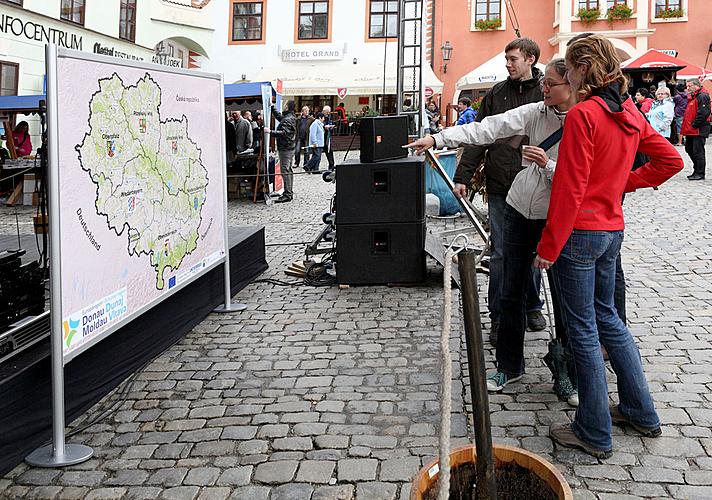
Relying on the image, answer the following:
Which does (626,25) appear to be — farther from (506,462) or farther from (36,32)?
(506,462)

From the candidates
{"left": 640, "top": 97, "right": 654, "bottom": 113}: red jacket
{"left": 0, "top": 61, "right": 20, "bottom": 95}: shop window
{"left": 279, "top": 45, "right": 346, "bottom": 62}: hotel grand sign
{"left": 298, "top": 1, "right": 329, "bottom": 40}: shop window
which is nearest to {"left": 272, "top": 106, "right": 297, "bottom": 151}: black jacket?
{"left": 0, "top": 61, "right": 20, "bottom": 95}: shop window

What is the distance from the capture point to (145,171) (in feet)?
13.8

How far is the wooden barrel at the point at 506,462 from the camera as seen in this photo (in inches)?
88.1

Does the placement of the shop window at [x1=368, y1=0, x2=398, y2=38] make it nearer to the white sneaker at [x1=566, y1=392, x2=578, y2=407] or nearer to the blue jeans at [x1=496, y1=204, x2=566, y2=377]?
the blue jeans at [x1=496, y1=204, x2=566, y2=377]

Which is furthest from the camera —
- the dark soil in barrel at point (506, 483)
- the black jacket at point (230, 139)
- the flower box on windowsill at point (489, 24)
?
the flower box on windowsill at point (489, 24)

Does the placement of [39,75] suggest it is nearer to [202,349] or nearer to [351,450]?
[202,349]

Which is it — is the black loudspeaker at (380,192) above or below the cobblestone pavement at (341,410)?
above

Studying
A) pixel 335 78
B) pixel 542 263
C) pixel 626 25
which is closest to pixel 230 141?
pixel 542 263

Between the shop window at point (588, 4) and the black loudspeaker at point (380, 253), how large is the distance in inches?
1067

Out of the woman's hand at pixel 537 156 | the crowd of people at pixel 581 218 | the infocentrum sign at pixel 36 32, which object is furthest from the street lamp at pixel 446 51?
the woman's hand at pixel 537 156

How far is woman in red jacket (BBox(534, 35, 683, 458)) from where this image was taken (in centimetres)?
316

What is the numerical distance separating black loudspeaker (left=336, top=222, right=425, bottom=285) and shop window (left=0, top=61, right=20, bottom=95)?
52.9 feet

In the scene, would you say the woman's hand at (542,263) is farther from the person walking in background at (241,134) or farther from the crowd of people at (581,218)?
the person walking in background at (241,134)

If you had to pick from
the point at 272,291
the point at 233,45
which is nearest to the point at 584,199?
the point at 272,291
